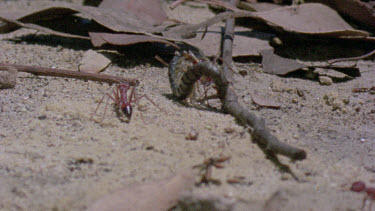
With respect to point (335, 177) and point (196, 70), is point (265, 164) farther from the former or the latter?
point (196, 70)

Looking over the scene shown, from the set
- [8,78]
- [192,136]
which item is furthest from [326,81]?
[8,78]

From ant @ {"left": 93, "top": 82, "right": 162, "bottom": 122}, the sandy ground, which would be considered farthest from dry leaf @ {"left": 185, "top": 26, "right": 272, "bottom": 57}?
ant @ {"left": 93, "top": 82, "right": 162, "bottom": 122}

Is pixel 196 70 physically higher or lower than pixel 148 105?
higher

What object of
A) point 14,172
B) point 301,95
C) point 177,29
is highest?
point 177,29

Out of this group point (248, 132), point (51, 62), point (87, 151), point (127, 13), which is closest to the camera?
point (87, 151)

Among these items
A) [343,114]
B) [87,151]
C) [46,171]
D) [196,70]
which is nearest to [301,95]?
[343,114]

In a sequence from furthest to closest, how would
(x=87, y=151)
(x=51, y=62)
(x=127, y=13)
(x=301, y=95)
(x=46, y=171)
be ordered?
(x=127, y=13) < (x=51, y=62) < (x=301, y=95) < (x=87, y=151) < (x=46, y=171)

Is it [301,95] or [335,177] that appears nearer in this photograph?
[335,177]
